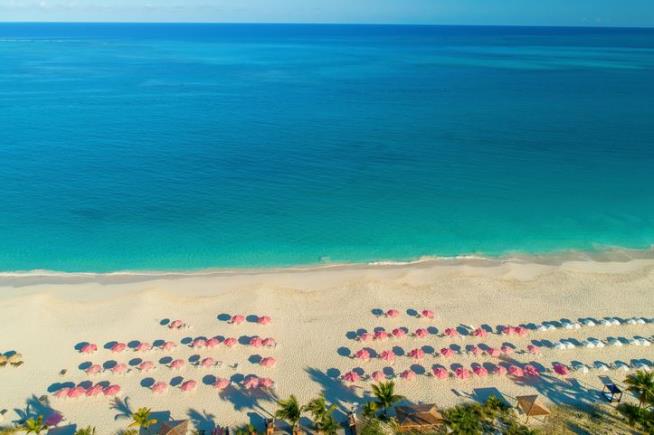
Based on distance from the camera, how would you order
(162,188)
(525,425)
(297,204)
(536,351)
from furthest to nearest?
(162,188), (297,204), (536,351), (525,425)

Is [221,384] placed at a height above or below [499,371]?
above

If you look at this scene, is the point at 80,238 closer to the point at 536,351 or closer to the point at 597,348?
the point at 536,351

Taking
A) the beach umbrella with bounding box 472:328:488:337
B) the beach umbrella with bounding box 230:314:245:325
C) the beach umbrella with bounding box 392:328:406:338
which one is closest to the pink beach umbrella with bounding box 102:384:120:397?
the beach umbrella with bounding box 230:314:245:325

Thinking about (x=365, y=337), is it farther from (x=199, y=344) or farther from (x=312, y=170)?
(x=312, y=170)

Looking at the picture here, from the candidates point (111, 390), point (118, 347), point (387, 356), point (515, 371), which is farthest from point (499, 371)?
point (118, 347)

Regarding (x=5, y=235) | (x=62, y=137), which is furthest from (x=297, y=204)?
(x=62, y=137)
